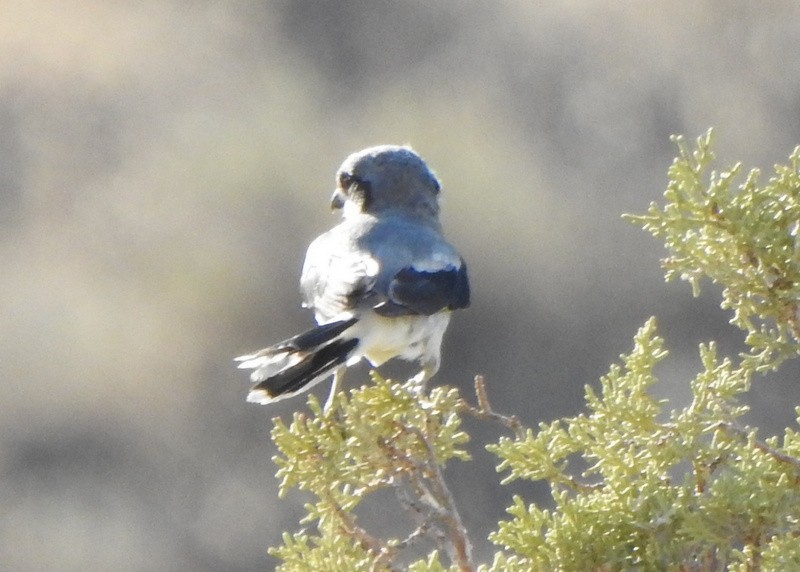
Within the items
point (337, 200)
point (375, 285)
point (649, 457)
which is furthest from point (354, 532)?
point (337, 200)

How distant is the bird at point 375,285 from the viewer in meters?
2.32

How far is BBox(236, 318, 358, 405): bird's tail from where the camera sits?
223 cm

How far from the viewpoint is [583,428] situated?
1651 mm

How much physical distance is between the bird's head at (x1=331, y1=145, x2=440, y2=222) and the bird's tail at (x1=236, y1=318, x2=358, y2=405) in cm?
107

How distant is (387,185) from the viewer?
3506 mm

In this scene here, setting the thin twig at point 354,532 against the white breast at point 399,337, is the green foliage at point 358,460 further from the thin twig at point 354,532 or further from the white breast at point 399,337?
the white breast at point 399,337

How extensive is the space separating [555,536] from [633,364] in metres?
0.26

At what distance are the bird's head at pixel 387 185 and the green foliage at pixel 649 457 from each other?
1.69 metres

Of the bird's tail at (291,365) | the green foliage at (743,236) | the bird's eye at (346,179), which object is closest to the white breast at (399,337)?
the bird's tail at (291,365)

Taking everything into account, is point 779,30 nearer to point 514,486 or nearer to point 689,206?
point 514,486

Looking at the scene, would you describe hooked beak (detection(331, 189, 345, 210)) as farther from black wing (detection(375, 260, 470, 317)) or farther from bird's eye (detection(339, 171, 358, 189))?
black wing (detection(375, 260, 470, 317))

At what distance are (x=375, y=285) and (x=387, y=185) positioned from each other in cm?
79

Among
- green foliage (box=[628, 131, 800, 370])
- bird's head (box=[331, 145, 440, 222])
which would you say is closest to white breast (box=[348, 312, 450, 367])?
bird's head (box=[331, 145, 440, 222])

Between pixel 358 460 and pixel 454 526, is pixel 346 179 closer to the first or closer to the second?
pixel 358 460
